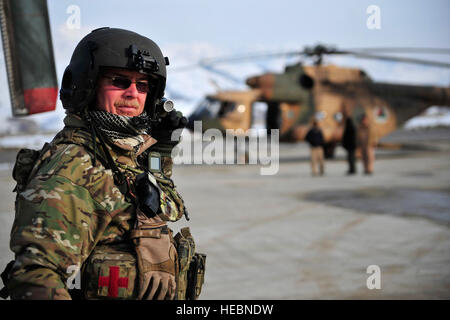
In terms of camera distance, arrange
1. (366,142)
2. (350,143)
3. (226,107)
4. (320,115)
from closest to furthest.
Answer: (366,142), (350,143), (226,107), (320,115)

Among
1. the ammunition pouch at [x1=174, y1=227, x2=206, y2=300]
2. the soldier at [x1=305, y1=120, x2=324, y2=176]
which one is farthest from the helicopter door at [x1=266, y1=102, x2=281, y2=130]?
the ammunition pouch at [x1=174, y1=227, x2=206, y2=300]

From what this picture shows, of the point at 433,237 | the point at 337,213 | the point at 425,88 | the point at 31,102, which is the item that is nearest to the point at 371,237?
the point at 433,237

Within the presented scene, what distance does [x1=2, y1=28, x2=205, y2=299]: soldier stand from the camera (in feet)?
4.64

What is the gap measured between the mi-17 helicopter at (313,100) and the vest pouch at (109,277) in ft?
42.7

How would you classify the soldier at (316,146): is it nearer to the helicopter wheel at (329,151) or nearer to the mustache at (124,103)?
the helicopter wheel at (329,151)

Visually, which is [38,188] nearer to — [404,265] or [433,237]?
[404,265]

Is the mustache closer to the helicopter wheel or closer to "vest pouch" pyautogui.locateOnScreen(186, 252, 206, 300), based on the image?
"vest pouch" pyautogui.locateOnScreen(186, 252, 206, 300)

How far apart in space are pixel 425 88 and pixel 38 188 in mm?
17504

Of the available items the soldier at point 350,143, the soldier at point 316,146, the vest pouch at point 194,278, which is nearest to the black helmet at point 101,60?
the vest pouch at point 194,278

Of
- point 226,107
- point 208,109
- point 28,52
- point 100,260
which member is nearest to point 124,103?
point 100,260

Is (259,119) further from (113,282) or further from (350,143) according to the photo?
(113,282)

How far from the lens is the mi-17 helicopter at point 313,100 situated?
14.9 meters

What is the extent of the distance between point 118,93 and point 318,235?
487 cm

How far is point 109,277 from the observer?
1.56m
